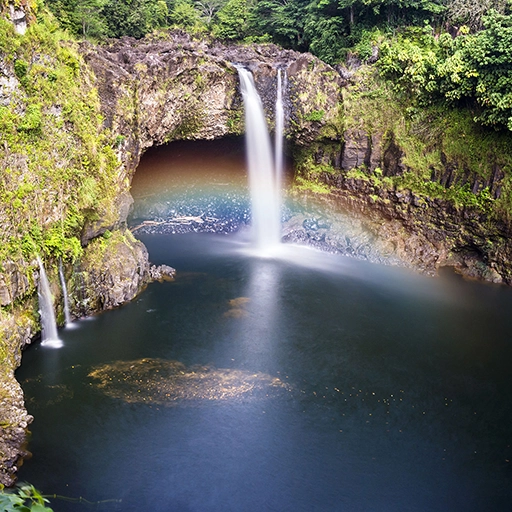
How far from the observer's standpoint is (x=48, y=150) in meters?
15.4

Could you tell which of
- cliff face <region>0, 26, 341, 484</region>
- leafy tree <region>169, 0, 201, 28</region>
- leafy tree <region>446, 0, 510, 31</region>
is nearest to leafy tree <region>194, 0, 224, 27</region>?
leafy tree <region>169, 0, 201, 28</region>

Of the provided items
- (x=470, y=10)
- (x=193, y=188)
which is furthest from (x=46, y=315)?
(x=470, y=10)

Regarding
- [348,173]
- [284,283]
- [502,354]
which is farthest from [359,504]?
[348,173]

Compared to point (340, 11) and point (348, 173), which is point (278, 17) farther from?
point (348, 173)

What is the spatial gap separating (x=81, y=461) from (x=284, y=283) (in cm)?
1081

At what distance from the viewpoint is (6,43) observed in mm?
14359

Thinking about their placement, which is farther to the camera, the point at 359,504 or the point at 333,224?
the point at 333,224

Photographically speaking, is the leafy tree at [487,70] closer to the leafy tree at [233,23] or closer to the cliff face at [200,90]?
the cliff face at [200,90]

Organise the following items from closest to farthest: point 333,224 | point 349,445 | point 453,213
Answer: point 349,445, point 453,213, point 333,224

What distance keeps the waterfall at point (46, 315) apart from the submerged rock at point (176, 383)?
2044 mm

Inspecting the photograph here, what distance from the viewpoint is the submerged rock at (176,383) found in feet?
43.4

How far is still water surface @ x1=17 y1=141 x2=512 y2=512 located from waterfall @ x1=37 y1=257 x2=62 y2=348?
38 cm

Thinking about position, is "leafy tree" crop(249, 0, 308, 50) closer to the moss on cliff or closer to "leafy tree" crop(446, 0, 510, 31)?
the moss on cliff

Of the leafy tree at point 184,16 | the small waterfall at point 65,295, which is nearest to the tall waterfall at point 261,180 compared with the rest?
the leafy tree at point 184,16
